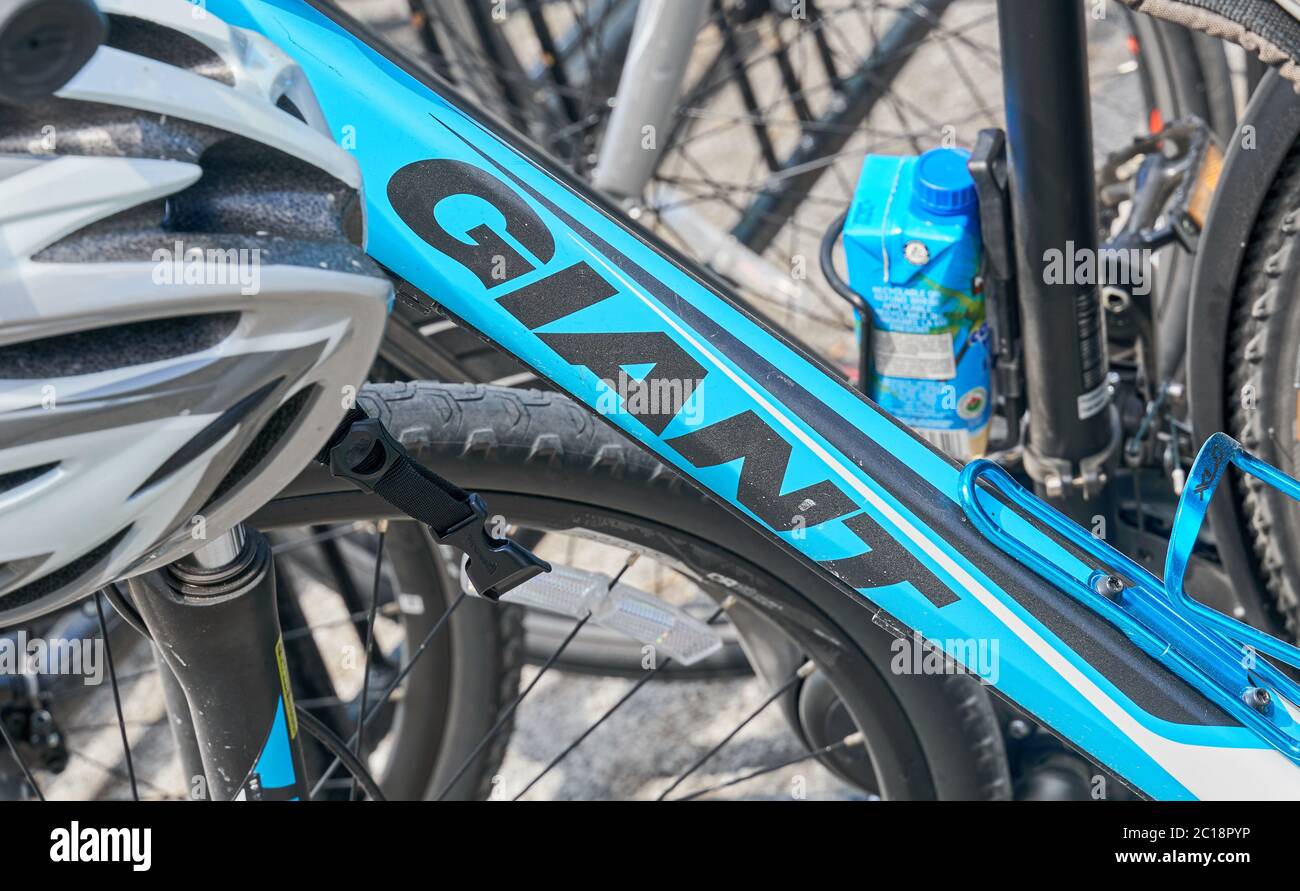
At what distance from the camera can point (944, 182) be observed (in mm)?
1292

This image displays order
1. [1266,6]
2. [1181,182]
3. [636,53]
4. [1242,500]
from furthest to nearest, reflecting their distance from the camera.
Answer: [636,53]
[1181,182]
[1242,500]
[1266,6]

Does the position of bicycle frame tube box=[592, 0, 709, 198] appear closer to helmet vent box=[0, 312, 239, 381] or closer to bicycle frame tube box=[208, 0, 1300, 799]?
bicycle frame tube box=[208, 0, 1300, 799]

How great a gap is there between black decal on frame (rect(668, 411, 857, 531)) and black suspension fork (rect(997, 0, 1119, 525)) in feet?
1.16

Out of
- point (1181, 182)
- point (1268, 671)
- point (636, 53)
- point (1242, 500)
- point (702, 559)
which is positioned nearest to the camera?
point (1268, 671)

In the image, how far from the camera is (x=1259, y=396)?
124 centimetres

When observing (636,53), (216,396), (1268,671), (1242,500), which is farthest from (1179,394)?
(216,396)

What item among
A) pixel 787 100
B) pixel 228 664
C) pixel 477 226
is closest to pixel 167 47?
pixel 477 226

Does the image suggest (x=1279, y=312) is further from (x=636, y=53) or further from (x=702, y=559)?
(x=636, y=53)

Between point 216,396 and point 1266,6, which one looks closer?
point 216,396

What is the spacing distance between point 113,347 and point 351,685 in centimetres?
141

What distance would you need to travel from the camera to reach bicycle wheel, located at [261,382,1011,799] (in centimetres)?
105
